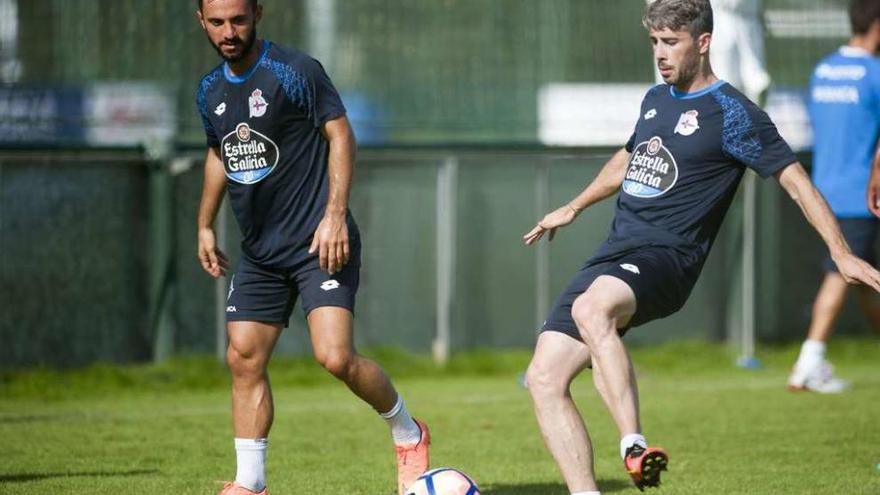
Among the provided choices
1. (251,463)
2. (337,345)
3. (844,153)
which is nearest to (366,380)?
(337,345)

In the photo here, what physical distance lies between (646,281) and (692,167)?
54cm

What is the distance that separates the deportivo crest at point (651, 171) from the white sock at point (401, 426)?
144 centimetres

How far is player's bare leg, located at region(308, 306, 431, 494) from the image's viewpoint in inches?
259

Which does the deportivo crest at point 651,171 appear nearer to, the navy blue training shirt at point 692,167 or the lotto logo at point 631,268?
the navy blue training shirt at point 692,167

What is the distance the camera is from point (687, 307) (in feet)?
44.6

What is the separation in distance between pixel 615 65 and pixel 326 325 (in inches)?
297

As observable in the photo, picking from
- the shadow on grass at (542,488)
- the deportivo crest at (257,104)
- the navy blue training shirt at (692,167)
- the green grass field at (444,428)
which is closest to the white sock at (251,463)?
the green grass field at (444,428)

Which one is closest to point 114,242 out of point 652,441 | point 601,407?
point 601,407

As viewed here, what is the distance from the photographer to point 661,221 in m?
6.30

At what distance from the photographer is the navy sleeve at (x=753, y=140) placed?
6.12m

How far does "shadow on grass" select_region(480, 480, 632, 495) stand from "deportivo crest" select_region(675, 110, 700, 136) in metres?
1.81

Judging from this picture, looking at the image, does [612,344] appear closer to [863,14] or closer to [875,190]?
[875,190]

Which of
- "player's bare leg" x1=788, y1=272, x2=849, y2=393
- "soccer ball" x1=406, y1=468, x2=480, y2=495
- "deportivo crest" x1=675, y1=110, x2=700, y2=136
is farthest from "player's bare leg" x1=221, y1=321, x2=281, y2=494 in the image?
"player's bare leg" x1=788, y1=272, x2=849, y2=393

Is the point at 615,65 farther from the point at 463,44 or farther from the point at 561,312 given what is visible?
the point at 561,312
